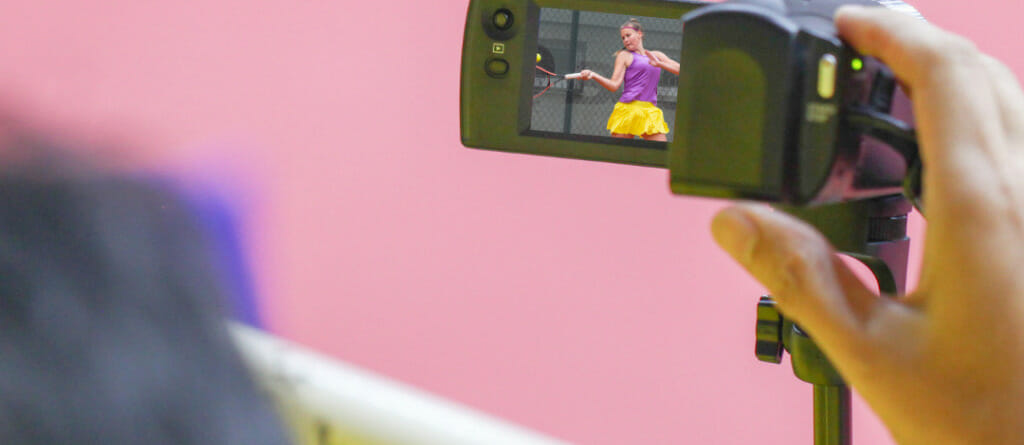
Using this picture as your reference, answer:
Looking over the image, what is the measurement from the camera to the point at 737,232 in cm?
37

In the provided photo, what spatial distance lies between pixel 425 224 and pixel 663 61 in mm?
853

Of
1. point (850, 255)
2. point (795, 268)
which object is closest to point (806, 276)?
point (795, 268)

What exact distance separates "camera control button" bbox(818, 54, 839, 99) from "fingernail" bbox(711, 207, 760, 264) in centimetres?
7

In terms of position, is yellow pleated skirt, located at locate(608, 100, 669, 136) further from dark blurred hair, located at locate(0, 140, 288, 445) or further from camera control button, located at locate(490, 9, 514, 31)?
dark blurred hair, located at locate(0, 140, 288, 445)

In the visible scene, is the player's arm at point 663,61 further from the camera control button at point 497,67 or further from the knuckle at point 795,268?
the knuckle at point 795,268

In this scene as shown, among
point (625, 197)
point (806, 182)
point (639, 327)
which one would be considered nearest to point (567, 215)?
point (625, 197)

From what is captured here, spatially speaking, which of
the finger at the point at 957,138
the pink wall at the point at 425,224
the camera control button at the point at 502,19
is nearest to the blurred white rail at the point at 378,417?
the pink wall at the point at 425,224

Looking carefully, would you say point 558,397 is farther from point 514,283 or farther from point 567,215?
point 567,215

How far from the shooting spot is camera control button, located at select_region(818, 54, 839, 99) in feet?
1.26

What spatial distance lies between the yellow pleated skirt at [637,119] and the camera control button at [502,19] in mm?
99

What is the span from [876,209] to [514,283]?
91cm

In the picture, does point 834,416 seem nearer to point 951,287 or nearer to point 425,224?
point 951,287

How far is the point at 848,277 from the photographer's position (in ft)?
1.15

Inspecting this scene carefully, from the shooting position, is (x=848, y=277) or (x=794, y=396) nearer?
(x=848, y=277)
